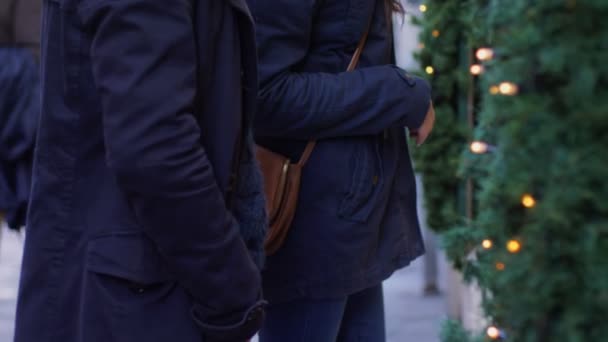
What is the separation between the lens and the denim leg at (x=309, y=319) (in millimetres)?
2621

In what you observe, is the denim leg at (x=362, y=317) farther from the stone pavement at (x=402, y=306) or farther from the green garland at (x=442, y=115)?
the stone pavement at (x=402, y=306)

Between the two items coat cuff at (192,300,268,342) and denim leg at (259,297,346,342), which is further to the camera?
denim leg at (259,297,346,342)

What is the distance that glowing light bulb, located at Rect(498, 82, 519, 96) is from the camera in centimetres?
166

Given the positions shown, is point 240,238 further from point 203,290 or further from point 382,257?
point 382,257

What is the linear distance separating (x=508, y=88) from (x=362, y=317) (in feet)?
4.13

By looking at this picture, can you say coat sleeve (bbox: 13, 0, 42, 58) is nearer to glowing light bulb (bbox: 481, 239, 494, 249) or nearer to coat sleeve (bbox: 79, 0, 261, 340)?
coat sleeve (bbox: 79, 0, 261, 340)

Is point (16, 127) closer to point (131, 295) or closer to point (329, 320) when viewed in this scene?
point (329, 320)

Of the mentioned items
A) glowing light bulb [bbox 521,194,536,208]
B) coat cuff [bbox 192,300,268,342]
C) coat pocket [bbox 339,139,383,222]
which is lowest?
coat pocket [bbox 339,139,383,222]

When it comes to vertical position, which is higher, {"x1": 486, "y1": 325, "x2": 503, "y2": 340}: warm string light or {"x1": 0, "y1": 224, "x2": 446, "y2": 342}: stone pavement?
{"x1": 486, "y1": 325, "x2": 503, "y2": 340}: warm string light

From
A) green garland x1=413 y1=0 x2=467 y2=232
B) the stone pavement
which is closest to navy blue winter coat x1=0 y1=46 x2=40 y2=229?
the stone pavement

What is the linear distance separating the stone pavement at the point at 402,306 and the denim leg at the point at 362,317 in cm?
206

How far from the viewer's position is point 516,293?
1.68 m

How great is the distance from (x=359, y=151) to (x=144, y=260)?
0.80 m

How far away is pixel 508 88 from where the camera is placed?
1672 millimetres
